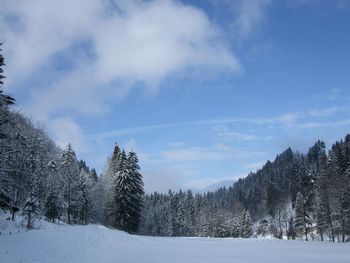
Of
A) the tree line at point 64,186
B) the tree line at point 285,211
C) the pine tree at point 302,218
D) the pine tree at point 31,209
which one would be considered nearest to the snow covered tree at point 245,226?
the tree line at point 285,211

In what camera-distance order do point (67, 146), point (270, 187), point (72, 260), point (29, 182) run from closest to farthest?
point (72, 260)
point (29, 182)
point (67, 146)
point (270, 187)

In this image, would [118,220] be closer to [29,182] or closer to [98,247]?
[29,182]

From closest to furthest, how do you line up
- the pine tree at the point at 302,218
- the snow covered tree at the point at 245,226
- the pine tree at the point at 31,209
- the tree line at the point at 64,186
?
the pine tree at the point at 31,209 → the tree line at the point at 64,186 → the pine tree at the point at 302,218 → the snow covered tree at the point at 245,226

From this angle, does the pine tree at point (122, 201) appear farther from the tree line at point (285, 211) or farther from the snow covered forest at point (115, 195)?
the tree line at point (285, 211)

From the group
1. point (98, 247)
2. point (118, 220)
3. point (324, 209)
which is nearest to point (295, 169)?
point (324, 209)

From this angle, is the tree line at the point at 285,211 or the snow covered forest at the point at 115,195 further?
the tree line at the point at 285,211

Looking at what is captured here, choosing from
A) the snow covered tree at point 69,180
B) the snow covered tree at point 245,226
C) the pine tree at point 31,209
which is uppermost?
the snow covered tree at point 69,180

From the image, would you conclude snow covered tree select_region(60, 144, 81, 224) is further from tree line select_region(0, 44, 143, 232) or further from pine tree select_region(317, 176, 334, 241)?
pine tree select_region(317, 176, 334, 241)

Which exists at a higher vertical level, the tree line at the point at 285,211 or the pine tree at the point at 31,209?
the tree line at the point at 285,211

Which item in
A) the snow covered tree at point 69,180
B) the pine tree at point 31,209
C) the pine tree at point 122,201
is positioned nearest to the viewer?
the pine tree at point 31,209

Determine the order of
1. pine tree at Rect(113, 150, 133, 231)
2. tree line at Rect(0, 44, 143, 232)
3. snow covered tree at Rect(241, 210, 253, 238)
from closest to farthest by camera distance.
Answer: tree line at Rect(0, 44, 143, 232) < pine tree at Rect(113, 150, 133, 231) < snow covered tree at Rect(241, 210, 253, 238)

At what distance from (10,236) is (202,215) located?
347ft

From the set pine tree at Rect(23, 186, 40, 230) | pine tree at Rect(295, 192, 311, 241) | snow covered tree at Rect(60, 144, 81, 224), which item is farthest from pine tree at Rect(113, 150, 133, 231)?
pine tree at Rect(295, 192, 311, 241)

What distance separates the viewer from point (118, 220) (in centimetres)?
6512
